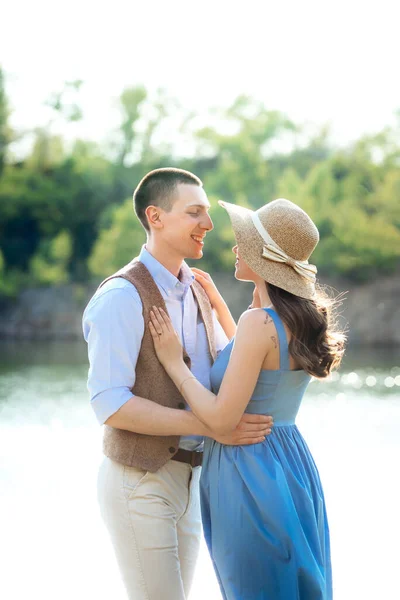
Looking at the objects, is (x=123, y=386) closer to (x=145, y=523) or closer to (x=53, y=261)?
(x=145, y=523)

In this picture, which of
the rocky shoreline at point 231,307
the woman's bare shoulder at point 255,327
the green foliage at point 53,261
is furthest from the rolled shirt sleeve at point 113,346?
the green foliage at point 53,261

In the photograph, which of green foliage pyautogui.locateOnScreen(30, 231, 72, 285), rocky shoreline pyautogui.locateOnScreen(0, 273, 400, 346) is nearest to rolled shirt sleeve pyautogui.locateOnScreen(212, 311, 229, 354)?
rocky shoreline pyautogui.locateOnScreen(0, 273, 400, 346)

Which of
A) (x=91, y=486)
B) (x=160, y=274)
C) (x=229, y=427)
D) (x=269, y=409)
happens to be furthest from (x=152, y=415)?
(x=91, y=486)

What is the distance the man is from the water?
6.49 feet

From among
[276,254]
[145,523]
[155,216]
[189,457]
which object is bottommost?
[145,523]

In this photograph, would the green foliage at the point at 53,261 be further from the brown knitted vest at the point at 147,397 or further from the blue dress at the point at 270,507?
the blue dress at the point at 270,507

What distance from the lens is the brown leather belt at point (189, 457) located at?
2301 millimetres

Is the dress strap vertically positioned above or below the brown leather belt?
above

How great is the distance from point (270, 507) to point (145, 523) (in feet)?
1.04

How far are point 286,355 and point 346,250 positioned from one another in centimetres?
2293

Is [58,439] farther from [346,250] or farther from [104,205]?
[104,205]

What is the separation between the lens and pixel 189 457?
7.64 feet

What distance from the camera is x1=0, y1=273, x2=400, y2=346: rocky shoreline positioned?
21984mm

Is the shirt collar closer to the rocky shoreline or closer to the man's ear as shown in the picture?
the man's ear
